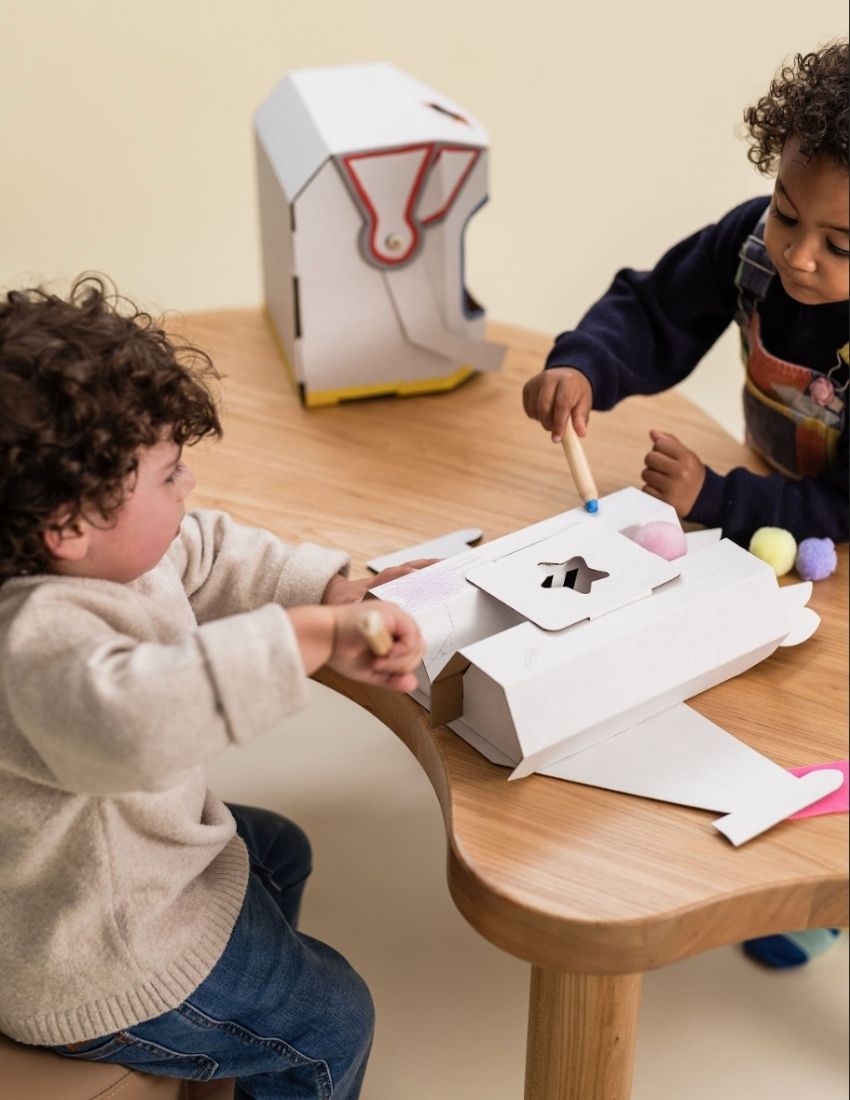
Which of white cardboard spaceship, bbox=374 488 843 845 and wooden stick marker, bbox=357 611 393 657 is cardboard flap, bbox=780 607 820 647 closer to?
white cardboard spaceship, bbox=374 488 843 845

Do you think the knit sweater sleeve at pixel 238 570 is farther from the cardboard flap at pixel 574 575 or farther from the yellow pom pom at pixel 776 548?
the yellow pom pom at pixel 776 548

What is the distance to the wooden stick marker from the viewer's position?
0.63m

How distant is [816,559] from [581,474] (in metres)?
0.17

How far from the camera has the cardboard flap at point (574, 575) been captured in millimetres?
708

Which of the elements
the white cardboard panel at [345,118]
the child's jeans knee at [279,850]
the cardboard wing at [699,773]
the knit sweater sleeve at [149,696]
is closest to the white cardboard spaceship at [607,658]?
the cardboard wing at [699,773]

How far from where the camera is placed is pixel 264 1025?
83 cm

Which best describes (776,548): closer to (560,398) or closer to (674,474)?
(674,474)

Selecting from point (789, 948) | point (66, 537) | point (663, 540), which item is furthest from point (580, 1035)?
point (789, 948)

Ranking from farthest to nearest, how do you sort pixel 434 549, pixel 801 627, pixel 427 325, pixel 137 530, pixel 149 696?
pixel 427 325
pixel 434 549
pixel 801 627
pixel 137 530
pixel 149 696

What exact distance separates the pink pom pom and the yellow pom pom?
0.44 ft

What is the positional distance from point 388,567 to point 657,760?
27 cm

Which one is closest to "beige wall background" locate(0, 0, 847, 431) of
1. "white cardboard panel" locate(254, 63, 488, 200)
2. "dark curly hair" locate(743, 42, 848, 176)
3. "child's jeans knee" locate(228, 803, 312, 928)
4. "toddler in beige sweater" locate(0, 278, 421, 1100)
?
"dark curly hair" locate(743, 42, 848, 176)

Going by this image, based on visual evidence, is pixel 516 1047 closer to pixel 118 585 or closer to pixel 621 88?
pixel 118 585

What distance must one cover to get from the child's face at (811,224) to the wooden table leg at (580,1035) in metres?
0.43
